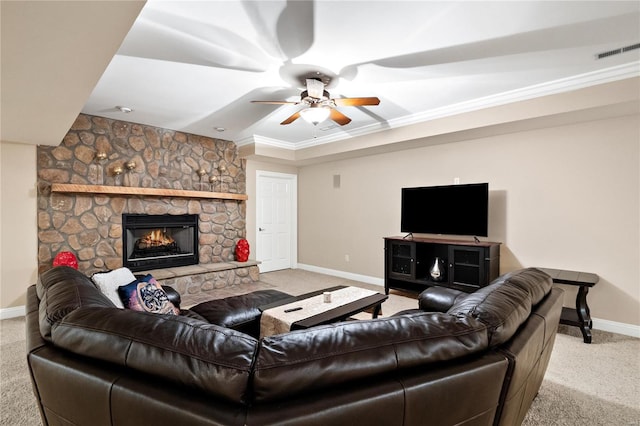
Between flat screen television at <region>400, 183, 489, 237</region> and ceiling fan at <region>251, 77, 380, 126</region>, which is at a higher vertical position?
ceiling fan at <region>251, 77, 380, 126</region>

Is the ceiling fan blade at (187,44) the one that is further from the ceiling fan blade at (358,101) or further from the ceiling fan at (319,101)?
the ceiling fan blade at (358,101)

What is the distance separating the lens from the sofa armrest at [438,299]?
8.32 feet

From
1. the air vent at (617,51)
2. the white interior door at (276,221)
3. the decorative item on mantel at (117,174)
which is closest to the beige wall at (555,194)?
the air vent at (617,51)

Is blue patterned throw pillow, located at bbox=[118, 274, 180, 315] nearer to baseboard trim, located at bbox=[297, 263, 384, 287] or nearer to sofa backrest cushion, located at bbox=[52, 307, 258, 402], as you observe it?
sofa backrest cushion, located at bbox=[52, 307, 258, 402]

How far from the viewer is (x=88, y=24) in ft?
4.86

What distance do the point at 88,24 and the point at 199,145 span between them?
3970 millimetres

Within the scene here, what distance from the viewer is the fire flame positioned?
4.90 m

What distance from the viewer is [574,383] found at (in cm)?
232

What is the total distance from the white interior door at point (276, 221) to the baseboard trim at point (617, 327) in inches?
193

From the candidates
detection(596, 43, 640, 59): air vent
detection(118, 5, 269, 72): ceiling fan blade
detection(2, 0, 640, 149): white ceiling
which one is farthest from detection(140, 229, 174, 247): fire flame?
detection(596, 43, 640, 59): air vent

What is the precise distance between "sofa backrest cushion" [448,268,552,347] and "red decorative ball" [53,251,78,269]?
14.5ft

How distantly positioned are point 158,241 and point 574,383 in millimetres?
5201

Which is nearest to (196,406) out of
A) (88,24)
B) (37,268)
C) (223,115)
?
(88,24)

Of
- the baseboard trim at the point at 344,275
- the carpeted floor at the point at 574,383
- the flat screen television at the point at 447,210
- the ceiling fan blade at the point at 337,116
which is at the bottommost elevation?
the carpeted floor at the point at 574,383
